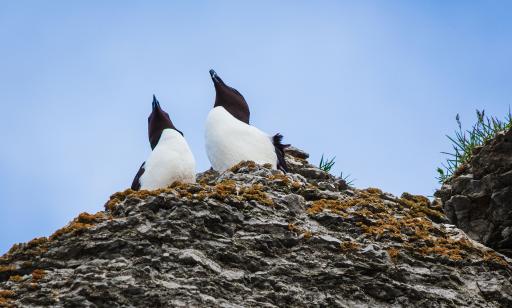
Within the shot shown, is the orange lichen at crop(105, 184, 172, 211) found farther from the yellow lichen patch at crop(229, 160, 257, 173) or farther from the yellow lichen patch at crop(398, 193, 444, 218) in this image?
the yellow lichen patch at crop(398, 193, 444, 218)

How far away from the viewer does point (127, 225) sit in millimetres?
10352

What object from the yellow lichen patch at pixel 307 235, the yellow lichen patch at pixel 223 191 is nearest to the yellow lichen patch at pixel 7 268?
the yellow lichen patch at pixel 223 191

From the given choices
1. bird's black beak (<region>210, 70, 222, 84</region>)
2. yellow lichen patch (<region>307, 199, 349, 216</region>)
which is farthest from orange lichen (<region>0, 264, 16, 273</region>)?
bird's black beak (<region>210, 70, 222, 84</region>)

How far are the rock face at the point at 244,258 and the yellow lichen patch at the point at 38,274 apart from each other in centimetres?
2

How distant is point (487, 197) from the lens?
13391 mm

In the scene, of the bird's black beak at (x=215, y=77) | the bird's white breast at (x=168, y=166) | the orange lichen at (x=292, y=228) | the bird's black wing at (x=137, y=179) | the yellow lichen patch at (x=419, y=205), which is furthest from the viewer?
the bird's black beak at (x=215, y=77)

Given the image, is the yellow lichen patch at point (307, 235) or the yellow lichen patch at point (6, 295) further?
the yellow lichen patch at point (307, 235)

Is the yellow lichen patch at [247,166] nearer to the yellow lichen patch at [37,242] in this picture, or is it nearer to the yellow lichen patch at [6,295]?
the yellow lichen patch at [37,242]

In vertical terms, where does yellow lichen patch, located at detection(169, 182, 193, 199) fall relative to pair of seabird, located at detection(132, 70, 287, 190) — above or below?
below

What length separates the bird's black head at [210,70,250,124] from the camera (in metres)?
17.6

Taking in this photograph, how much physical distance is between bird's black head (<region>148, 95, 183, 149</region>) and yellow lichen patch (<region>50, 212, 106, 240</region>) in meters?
6.16

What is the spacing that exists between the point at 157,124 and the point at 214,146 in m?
1.21

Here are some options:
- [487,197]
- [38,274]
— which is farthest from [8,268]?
[487,197]

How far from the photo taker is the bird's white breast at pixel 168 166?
15352 millimetres
